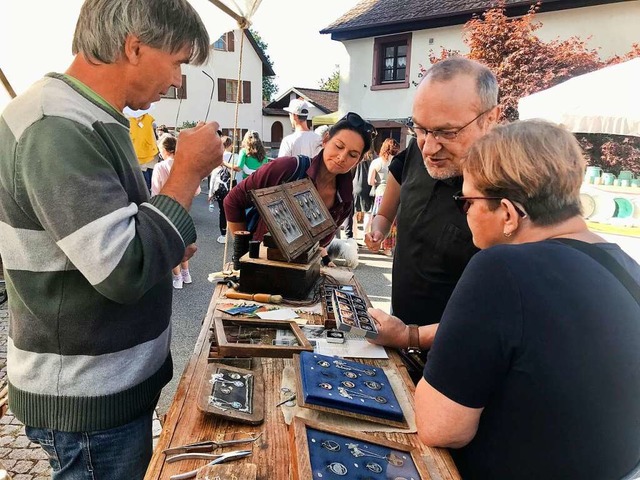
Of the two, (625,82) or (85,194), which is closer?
(85,194)

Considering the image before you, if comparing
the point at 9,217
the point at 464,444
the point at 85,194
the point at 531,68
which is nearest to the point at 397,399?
the point at 464,444

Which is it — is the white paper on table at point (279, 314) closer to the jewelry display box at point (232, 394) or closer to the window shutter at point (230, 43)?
the jewelry display box at point (232, 394)

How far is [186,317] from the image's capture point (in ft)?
14.5

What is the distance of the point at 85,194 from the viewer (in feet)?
3.21

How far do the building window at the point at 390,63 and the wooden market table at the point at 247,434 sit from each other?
46.6 feet

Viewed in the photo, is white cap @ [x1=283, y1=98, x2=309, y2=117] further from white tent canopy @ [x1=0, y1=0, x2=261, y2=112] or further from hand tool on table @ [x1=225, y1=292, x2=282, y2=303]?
hand tool on table @ [x1=225, y1=292, x2=282, y2=303]

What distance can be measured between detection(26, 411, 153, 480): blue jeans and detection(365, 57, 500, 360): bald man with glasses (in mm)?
854

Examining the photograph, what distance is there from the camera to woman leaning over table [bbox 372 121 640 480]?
960mm

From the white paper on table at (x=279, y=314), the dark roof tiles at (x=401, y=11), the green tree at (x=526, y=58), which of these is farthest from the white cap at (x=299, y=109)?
the dark roof tiles at (x=401, y=11)

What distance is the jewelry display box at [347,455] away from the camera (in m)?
0.93

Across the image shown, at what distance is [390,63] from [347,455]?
1518cm

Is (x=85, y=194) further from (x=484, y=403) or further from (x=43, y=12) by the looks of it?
(x=43, y=12)

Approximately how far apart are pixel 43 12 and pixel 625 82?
245 inches

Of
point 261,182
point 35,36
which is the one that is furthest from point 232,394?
point 35,36
